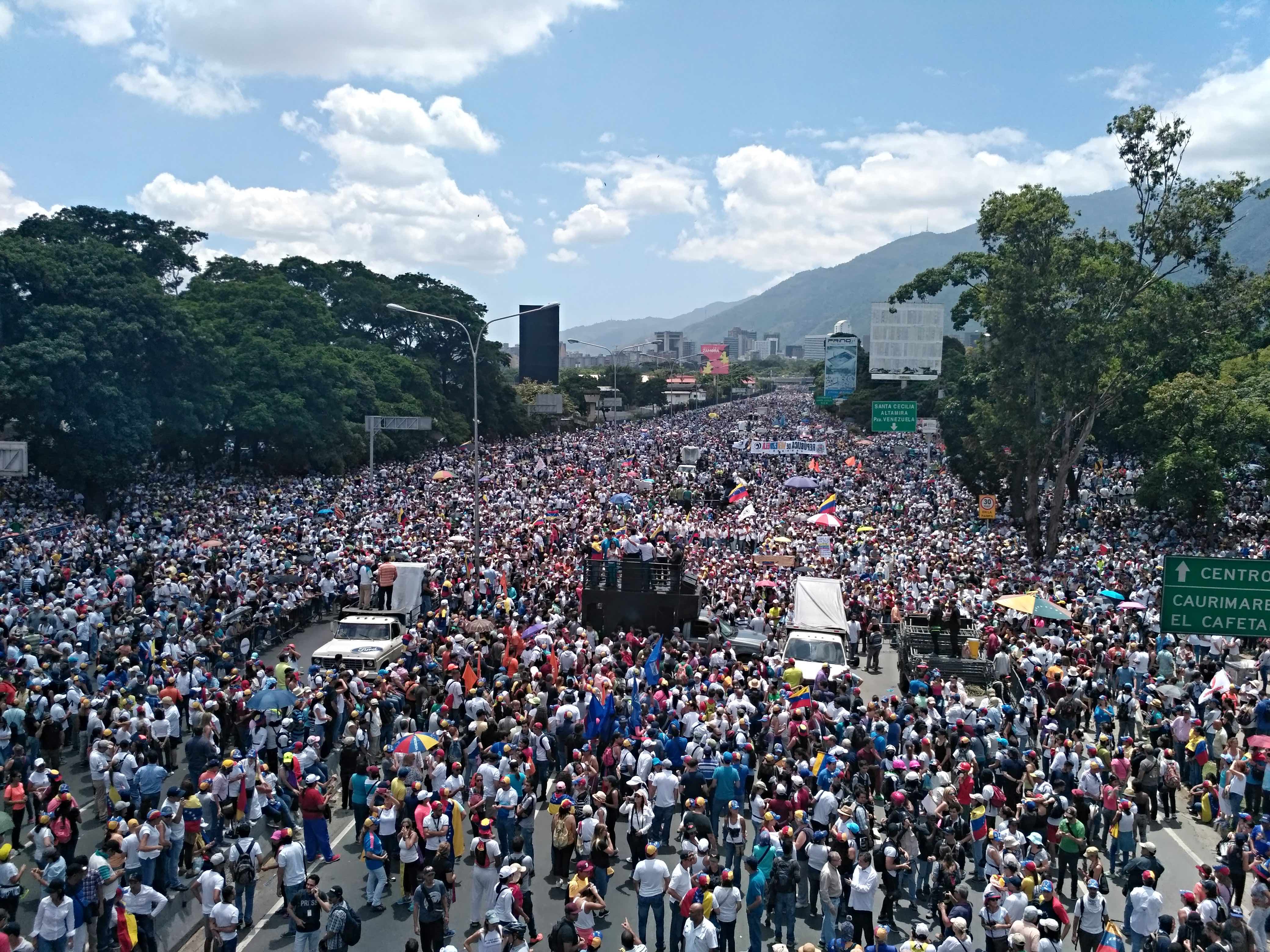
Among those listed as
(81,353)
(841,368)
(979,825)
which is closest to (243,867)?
(979,825)

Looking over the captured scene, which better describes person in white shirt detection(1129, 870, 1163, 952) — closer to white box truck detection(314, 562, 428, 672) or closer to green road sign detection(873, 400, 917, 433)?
white box truck detection(314, 562, 428, 672)

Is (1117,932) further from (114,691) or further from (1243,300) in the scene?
(1243,300)

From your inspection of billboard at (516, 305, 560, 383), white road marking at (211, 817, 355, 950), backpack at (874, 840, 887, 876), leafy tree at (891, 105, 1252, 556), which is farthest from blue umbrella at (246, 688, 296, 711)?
billboard at (516, 305, 560, 383)

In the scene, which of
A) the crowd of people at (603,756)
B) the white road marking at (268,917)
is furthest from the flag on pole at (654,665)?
the white road marking at (268,917)

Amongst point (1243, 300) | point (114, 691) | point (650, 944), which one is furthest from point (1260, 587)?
point (1243, 300)

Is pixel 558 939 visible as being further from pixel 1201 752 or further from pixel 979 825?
pixel 1201 752

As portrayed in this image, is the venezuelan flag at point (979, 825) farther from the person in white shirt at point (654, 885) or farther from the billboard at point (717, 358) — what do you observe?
the billboard at point (717, 358)
